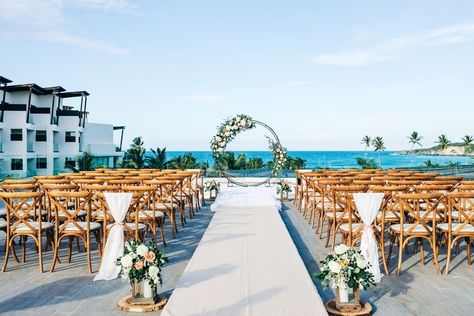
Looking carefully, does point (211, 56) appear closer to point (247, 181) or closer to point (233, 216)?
point (247, 181)

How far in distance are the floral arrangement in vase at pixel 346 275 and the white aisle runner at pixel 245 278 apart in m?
0.22

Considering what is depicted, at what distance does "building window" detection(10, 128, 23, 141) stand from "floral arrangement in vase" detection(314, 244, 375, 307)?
32629 mm

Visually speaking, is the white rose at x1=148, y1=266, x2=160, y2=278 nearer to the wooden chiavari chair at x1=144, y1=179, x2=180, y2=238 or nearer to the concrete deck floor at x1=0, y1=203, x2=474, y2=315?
the concrete deck floor at x1=0, y1=203, x2=474, y2=315

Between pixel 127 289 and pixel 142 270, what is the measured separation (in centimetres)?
82

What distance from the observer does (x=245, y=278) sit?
5.11m

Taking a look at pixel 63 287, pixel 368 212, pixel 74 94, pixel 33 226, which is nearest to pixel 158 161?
pixel 74 94

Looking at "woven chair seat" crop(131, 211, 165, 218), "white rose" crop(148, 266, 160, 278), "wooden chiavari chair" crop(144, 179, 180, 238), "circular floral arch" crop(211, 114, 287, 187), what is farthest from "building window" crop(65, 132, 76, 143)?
"white rose" crop(148, 266, 160, 278)

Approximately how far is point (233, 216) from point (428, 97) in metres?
30.6

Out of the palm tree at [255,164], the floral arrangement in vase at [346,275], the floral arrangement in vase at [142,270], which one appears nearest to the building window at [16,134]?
the palm tree at [255,164]

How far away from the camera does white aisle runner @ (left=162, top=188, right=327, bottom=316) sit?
425 centimetres

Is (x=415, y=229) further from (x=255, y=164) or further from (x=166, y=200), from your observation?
(x=255, y=164)

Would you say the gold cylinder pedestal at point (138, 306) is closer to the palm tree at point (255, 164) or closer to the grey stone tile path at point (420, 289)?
the grey stone tile path at point (420, 289)

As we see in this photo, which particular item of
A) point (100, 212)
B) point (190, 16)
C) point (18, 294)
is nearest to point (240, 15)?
point (190, 16)

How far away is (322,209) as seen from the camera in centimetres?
836
